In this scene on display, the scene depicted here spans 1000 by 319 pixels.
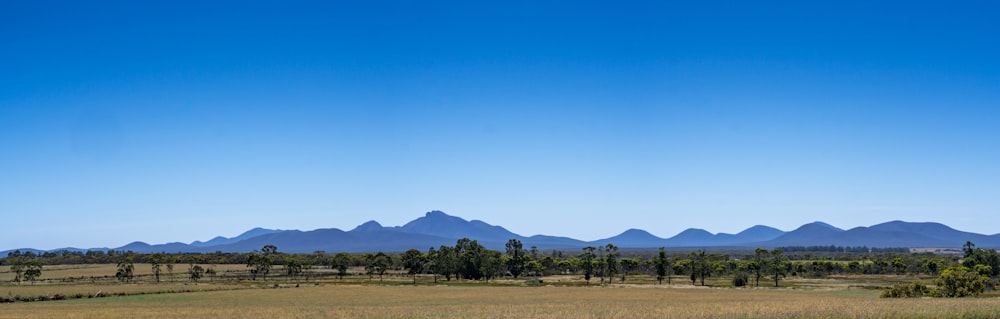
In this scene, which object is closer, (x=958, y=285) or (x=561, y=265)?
(x=958, y=285)

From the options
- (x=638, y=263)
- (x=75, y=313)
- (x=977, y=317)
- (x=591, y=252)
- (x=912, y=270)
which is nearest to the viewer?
(x=977, y=317)

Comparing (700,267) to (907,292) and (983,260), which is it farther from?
(907,292)

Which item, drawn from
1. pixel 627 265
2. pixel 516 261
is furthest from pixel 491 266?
pixel 627 265

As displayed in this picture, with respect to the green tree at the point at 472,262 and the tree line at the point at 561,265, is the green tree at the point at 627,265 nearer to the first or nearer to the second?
the tree line at the point at 561,265

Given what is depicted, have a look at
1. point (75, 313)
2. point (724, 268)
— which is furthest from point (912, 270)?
point (75, 313)

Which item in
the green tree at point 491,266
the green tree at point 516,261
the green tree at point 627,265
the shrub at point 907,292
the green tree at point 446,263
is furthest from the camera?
the green tree at point 627,265

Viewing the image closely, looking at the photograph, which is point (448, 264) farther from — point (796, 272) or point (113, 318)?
point (113, 318)

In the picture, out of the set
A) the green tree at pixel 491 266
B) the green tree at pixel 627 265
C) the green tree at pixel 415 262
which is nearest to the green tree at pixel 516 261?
the green tree at pixel 491 266

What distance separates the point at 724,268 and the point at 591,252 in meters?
33.5

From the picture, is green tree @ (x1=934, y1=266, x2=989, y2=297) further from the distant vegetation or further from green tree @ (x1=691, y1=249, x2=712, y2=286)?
green tree @ (x1=691, y1=249, x2=712, y2=286)

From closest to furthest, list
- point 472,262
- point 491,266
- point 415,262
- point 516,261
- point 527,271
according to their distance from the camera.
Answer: point 472,262, point 491,266, point 516,261, point 415,262, point 527,271

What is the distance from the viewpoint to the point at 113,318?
49.3 m

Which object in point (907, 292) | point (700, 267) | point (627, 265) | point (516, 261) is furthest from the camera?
point (627, 265)

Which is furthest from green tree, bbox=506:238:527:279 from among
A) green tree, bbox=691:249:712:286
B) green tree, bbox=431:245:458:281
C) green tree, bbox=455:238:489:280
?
green tree, bbox=691:249:712:286
